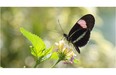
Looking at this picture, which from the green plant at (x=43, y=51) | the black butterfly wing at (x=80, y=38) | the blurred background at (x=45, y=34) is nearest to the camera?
the green plant at (x=43, y=51)

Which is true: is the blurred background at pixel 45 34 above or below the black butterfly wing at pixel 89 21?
below

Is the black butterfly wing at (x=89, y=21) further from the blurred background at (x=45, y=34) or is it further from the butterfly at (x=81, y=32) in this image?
the blurred background at (x=45, y=34)

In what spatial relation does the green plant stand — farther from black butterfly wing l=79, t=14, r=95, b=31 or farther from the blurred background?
the blurred background

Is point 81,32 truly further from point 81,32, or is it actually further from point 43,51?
point 43,51

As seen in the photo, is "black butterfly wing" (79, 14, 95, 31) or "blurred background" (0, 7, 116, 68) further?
"blurred background" (0, 7, 116, 68)

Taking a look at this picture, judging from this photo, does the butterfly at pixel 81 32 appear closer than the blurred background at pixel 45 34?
Yes

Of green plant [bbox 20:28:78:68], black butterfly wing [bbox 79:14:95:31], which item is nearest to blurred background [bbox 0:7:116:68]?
black butterfly wing [bbox 79:14:95:31]

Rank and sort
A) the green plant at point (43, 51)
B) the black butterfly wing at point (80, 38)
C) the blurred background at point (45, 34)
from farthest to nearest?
the blurred background at point (45, 34) < the black butterfly wing at point (80, 38) < the green plant at point (43, 51)

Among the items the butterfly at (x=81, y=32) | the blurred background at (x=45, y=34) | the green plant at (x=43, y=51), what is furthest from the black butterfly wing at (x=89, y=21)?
the blurred background at (x=45, y=34)
